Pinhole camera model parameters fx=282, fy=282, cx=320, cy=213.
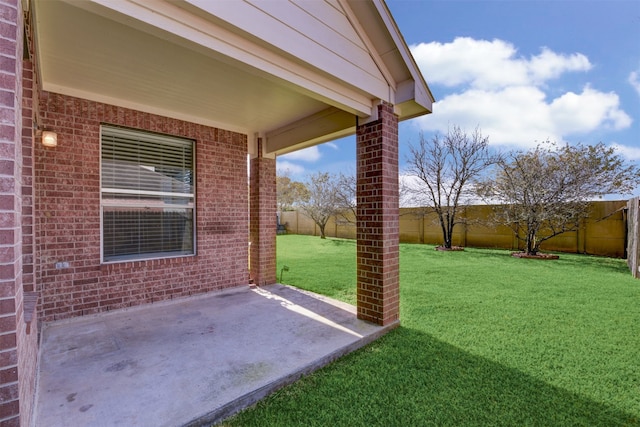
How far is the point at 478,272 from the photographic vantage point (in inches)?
278

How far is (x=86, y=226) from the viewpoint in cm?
385

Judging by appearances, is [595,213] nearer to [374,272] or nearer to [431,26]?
[431,26]

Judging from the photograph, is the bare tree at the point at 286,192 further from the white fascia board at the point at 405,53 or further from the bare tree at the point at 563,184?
the white fascia board at the point at 405,53

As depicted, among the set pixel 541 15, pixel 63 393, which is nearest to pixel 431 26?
pixel 541 15

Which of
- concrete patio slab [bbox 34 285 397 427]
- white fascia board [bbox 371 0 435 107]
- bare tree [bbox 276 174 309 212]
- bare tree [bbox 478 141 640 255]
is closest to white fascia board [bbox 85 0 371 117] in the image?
white fascia board [bbox 371 0 435 107]

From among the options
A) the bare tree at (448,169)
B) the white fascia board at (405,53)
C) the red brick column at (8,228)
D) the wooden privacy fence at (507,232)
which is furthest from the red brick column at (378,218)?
the wooden privacy fence at (507,232)

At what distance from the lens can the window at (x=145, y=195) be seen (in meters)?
4.16

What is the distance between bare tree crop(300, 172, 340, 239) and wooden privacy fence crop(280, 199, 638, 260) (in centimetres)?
98

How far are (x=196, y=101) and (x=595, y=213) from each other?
12.9 metres

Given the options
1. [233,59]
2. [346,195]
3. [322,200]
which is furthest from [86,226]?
[322,200]

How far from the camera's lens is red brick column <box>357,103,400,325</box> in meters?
3.60

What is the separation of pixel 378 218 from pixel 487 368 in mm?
1900

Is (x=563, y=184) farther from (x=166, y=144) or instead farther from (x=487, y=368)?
(x=166, y=144)

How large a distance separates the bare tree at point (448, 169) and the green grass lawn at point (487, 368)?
24.0ft
